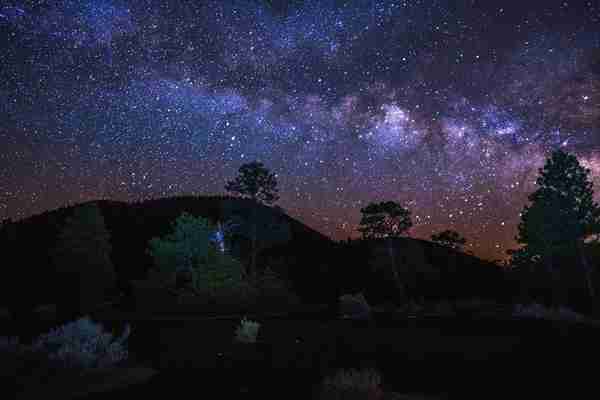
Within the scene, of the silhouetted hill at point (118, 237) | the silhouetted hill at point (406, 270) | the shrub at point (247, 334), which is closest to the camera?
the shrub at point (247, 334)

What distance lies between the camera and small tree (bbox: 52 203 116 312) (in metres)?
34.6

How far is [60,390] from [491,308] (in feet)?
89.4

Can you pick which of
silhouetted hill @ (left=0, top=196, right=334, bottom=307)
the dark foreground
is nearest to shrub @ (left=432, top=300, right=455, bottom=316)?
the dark foreground

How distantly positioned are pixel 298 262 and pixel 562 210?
1384 inches

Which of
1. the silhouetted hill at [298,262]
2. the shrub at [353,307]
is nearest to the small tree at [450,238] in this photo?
the silhouetted hill at [298,262]

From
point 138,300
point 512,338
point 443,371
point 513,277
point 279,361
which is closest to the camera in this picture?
point 443,371

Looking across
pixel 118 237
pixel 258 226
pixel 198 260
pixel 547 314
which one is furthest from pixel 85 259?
pixel 547 314

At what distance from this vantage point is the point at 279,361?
11617 mm

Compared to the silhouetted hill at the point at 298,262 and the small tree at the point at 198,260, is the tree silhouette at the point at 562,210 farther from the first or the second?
the small tree at the point at 198,260

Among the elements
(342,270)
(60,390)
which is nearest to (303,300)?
(342,270)

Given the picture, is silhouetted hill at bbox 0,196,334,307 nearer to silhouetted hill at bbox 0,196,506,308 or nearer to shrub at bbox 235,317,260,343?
silhouetted hill at bbox 0,196,506,308

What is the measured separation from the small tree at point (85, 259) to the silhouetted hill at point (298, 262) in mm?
2925

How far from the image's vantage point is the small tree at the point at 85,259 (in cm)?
3462

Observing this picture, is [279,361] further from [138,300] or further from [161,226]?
[161,226]
